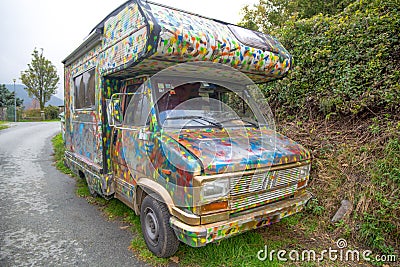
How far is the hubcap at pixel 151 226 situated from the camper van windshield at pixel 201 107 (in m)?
1.10

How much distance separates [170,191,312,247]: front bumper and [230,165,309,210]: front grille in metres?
0.10

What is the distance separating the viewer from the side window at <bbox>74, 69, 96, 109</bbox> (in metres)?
4.66

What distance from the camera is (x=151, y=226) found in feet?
11.0

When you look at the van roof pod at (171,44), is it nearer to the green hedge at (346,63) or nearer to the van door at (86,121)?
the van door at (86,121)

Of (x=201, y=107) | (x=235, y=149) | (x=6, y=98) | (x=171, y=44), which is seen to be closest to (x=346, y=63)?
(x=201, y=107)

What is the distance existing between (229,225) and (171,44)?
6.64ft

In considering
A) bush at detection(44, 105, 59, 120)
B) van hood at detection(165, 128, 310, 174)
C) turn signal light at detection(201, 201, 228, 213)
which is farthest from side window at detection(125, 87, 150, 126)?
bush at detection(44, 105, 59, 120)

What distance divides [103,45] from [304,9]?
9.41 metres

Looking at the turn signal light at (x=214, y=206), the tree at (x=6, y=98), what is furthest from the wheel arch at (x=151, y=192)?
the tree at (x=6, y=98)

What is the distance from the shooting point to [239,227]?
2844 mm

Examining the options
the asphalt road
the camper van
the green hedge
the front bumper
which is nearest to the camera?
the front bumper

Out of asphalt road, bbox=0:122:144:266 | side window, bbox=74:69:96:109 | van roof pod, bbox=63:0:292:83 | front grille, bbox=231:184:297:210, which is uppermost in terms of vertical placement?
van roof pod, bbox=63:0:292:83

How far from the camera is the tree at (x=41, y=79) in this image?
1350 inches

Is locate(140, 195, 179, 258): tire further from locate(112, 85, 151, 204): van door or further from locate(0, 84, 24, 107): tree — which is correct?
locate(0, 84, 24, 107): tree
